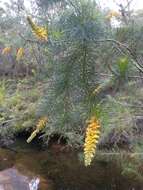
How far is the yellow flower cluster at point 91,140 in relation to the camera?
1.04m

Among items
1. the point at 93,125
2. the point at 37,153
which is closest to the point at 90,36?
the point at 93,125

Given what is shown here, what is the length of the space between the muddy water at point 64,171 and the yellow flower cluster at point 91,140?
13.4ft

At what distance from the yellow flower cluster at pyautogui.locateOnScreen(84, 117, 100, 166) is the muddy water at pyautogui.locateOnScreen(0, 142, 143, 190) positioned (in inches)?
161

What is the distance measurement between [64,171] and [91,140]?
547cm

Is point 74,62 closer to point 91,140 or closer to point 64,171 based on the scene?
point 91,140

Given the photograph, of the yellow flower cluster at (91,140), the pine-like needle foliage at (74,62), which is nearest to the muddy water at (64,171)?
the pine-like needle foliage at (74,62)

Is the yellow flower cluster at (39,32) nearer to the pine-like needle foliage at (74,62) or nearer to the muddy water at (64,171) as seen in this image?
the pine-like needle foliage at (74,62)

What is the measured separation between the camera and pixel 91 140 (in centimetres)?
106

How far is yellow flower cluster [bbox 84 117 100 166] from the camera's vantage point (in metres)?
1.04

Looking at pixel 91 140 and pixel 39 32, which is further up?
pixel 39 32

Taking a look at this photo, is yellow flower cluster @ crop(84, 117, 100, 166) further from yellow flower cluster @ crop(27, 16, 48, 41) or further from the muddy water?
the muddy water

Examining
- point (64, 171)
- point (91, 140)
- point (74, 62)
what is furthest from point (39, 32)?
point (64, 171)

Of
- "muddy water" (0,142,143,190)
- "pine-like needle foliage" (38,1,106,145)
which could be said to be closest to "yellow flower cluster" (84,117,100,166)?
"pine-like needle foliage" (38,1,106,145)

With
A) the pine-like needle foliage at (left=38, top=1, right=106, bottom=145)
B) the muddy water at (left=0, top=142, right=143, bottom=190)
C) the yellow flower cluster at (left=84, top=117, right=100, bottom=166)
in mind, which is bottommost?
the muddy water at (left=0, top=142, right=143, bottom=190)
